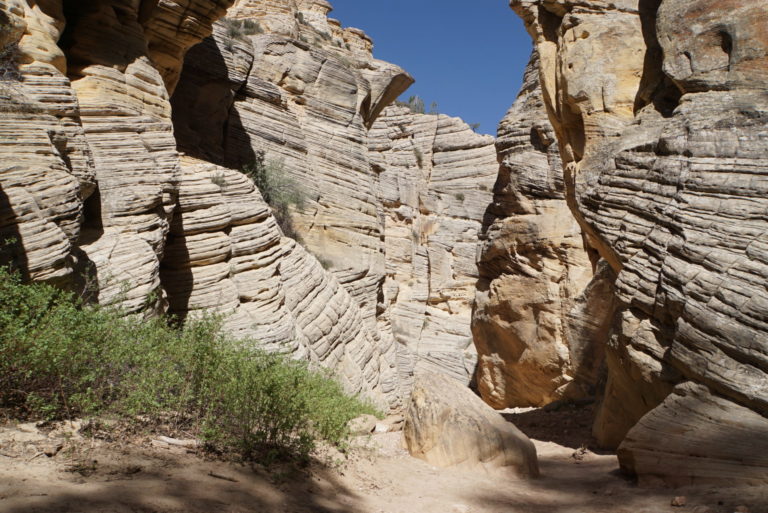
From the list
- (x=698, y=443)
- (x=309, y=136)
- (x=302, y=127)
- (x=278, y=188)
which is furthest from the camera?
(x=309, y=136)

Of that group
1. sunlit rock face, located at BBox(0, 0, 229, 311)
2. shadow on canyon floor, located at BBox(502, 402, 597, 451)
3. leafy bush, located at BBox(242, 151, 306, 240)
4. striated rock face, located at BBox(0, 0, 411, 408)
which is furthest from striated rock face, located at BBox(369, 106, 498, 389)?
sunlit rock face, located at BBox(0, 0, 229, 311)

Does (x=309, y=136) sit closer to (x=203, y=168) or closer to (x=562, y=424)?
(x=203, y=168)

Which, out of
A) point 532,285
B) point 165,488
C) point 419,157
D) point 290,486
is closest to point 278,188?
point 532,285

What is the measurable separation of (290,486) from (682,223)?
5.59 meters

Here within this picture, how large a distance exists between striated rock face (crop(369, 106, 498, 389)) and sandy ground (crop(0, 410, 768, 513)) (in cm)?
1513

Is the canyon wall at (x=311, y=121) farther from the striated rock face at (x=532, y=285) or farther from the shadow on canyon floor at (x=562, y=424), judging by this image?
the shadow on canyon floor at (x=562, y=424)

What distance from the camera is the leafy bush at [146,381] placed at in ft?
15.5

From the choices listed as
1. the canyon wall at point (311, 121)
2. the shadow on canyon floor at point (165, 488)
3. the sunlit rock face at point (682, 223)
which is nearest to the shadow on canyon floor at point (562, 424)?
the sunlit rock face at point (682, 223)

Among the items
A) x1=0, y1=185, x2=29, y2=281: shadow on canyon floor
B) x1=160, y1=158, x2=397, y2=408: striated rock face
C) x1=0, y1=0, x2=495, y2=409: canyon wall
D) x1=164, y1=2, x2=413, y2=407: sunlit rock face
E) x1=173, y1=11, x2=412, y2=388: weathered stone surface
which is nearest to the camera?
x1=0, y1=185, x2=29, y2=281: shadow on canyon floor

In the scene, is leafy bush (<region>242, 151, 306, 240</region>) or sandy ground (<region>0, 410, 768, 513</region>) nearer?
sandy ground (<region>0, 410, 768, 513</region>)

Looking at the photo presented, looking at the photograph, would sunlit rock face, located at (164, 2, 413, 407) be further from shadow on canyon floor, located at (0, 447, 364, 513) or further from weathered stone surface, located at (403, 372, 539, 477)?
shadow on canyon floor, located at (0, 447, 364, 513)

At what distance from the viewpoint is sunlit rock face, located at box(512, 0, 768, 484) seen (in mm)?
6105

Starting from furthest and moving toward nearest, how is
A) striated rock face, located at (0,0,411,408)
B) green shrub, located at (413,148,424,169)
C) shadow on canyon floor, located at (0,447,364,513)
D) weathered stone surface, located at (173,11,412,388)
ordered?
1. green shrub, located at (413,148,424,169)
2. weathered stone surface, located at (173,11,412,388)
3. striated rock face, located at (0,0,411,408)
4. shadow on canyon floor, located at (0,447,364,513)

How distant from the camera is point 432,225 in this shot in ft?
104
